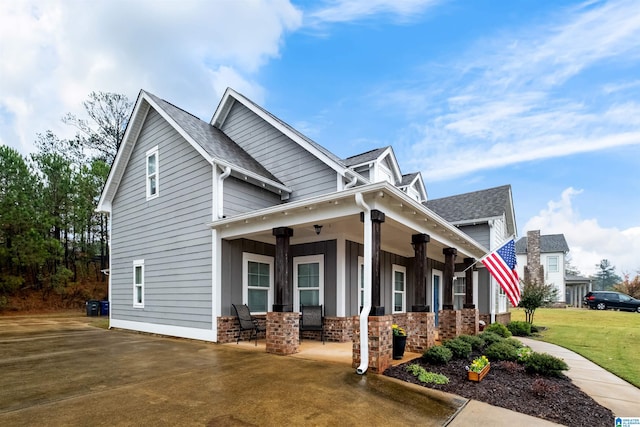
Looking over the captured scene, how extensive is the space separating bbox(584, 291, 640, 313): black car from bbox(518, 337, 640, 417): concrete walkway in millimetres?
22701

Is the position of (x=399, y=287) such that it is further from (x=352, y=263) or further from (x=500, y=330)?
(x=352, y=263)

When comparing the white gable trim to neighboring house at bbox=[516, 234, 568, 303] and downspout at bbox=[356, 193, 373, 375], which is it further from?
neighboring house at bbox=[516, 234, 568, 303]

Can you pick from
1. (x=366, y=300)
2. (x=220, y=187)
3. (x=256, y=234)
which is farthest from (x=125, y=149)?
(x=366, y=300)

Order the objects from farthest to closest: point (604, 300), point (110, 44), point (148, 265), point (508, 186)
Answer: point (604, 300)
point (508, 186)
point (110, 44)
point (148, 265)

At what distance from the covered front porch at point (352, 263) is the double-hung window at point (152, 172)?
3.77m

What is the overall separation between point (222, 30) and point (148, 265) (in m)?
8.09

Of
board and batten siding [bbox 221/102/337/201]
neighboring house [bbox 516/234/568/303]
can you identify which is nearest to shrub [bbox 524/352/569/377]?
board and batten siding [bbox 221/102/337/201]

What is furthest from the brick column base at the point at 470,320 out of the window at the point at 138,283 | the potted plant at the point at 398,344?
the window at the point at 138,283

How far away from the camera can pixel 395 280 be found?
12.1 metres

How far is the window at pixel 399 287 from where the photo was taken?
1190cm

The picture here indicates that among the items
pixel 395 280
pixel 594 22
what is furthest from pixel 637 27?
pixel 395 280

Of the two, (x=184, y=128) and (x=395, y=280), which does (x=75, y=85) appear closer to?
(x=184, y=128)

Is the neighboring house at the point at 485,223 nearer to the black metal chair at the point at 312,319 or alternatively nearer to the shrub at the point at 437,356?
the black metal chair at the point at 312,319

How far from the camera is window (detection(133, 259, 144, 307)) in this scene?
11469 mm
